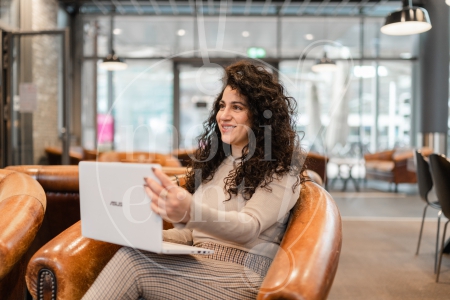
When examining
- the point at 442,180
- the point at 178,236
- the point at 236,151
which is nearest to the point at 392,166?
the point at 442,180

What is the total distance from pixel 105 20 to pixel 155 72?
1.47 m

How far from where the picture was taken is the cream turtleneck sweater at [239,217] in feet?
3.89

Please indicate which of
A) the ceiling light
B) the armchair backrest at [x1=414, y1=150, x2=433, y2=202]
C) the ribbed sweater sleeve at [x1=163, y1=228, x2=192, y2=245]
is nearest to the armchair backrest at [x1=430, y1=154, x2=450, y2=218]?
the armchair backrest at [x1=414, y1=150, x2=433, y2=202]

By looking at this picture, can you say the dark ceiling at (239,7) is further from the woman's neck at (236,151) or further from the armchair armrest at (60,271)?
the armchair armrest at (60,271)

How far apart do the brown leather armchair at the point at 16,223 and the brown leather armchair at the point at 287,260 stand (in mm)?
98

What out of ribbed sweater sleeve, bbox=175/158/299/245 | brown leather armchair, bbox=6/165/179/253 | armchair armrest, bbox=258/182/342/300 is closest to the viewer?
armchair armrest, bbox=258/182/342/300

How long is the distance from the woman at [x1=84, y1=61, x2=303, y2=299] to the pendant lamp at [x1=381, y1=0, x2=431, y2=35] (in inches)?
107

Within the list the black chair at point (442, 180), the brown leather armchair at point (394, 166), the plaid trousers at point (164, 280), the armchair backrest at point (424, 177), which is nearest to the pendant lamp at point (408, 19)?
the armchair backrest at point (424, 177)

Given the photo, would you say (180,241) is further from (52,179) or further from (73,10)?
(73,10)

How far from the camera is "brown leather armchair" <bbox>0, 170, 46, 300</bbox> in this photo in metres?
1.41

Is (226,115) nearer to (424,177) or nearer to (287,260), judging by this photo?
(287,260)

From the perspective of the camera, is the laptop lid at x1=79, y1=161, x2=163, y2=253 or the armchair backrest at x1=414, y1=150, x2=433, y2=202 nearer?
the laptop lid at x1=79, y1=161, x2=163, y2=253

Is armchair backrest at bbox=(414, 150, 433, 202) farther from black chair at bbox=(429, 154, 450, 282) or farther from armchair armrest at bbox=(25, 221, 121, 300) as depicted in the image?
armchair armrest at bbox=(25, 221, 121, 300)

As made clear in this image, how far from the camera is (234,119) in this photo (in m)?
1.55
